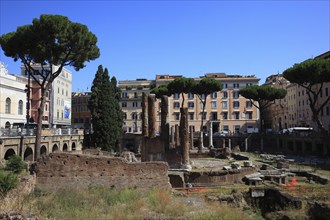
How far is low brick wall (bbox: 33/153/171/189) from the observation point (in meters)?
16.4

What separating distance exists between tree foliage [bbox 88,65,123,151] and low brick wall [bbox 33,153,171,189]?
25903 millimetres

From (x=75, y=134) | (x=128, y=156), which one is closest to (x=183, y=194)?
(x=128, y=156)

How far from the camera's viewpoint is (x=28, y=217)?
9828 millimetres

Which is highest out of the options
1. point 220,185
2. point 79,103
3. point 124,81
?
point 124,81

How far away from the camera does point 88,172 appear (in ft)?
54.6

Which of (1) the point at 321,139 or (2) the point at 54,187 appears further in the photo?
(1) the point at 321,139

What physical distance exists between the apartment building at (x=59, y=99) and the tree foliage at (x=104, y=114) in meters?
15.0

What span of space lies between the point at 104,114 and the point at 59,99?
23.3 metres

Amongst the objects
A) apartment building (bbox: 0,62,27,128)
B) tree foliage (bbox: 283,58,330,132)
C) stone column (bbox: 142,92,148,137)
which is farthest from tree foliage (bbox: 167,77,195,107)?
stone column (bbox: 142,92,148,137)

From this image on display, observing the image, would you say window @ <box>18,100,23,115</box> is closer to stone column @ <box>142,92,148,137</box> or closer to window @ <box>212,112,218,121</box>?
stone column @ <box>142,92,148,137</box>

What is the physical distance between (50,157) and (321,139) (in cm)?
3376

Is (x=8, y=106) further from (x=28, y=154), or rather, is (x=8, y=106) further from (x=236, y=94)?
(x=236, y=94)

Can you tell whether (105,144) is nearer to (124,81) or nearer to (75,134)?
(75,134)

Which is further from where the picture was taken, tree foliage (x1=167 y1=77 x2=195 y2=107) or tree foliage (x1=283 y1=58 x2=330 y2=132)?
tree foliage (x1=167 y1=77 x2=195 y2=107)
